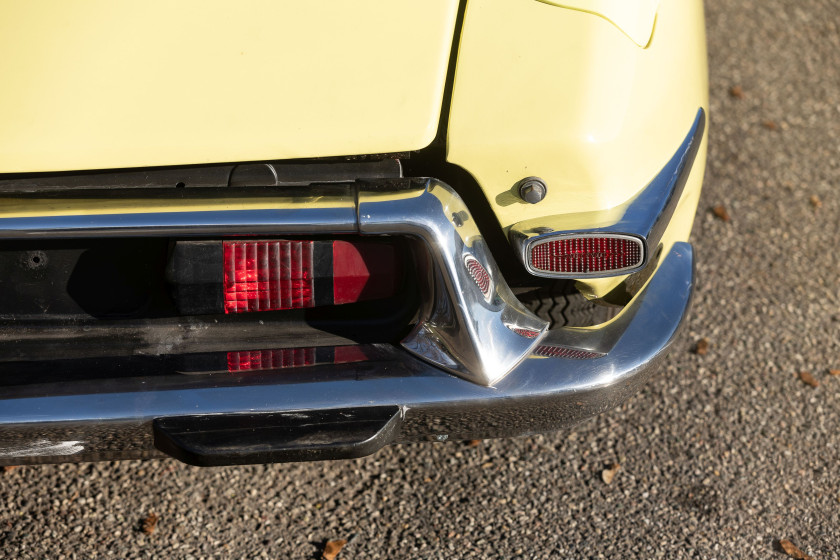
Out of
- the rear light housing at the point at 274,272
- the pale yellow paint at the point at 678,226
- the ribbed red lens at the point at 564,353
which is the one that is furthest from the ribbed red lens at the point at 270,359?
the pale yellow paint at the point at 678,226

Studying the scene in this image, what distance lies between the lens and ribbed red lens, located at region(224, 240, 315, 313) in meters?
1.82

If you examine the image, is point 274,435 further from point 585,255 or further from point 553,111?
point 553,111

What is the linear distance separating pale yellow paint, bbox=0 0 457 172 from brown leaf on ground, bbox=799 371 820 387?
1.81 meters

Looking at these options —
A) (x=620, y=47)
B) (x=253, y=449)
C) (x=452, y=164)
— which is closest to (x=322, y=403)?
(x=253, y=449)

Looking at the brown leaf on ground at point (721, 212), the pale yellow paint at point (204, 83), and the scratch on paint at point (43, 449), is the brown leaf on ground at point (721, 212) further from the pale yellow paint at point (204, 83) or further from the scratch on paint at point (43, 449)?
the scratch on paint at point (43, 449)

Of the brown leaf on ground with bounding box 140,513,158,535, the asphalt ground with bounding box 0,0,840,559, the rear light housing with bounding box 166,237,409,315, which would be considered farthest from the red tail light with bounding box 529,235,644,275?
the brown leaf on ground with bounding box 140,513,158,535

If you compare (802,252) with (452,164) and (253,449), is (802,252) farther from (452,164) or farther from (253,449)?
(253,449)

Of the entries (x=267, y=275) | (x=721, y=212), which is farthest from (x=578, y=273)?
(x=721, y=212)

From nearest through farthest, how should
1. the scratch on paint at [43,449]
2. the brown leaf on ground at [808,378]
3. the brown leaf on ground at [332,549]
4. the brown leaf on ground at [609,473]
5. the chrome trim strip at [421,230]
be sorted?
the chrome trim strip at [421,230]
the scratch on paint at [43,449]
the brown leaf on ground at [332,549]
the brown leaf on ground at [609,473]
the brown leaf on ground at [808,378]

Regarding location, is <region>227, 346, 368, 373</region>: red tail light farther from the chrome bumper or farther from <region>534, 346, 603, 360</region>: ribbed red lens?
<region>534, 346, 603, 360</region>: ribbed red lens

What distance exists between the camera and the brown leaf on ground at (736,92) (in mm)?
4070

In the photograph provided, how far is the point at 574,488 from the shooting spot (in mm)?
2457

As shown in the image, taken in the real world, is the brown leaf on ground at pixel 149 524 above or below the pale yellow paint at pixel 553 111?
below

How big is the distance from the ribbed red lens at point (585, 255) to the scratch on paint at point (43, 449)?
113 centimetres
